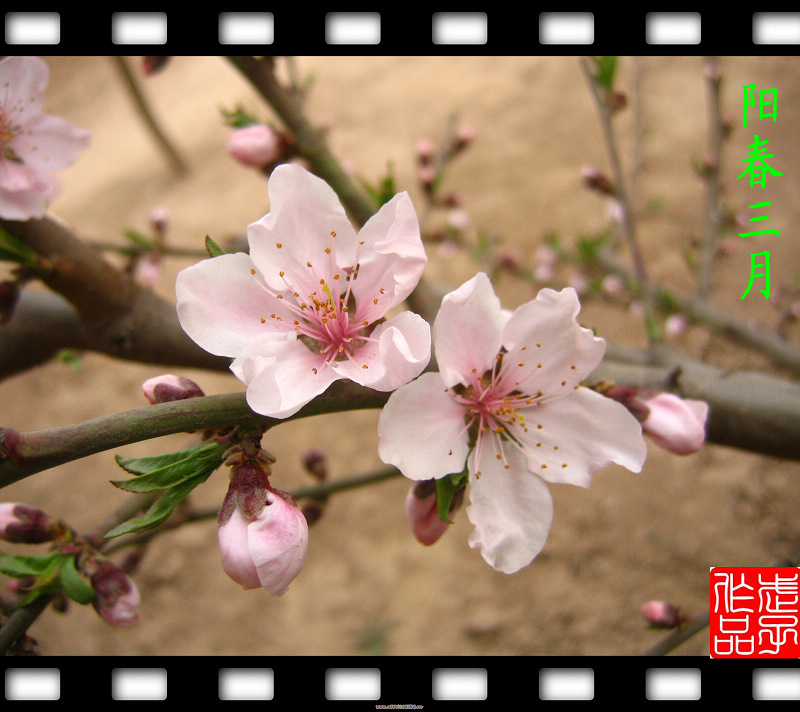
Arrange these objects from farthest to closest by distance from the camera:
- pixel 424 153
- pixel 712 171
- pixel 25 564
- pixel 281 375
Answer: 1. pixel 424 153
2. pixel 712 171
3. pixel 25 564
4. pixel 281 375

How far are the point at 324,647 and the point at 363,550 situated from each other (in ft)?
1.80

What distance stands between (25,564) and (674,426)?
1030 millimetres

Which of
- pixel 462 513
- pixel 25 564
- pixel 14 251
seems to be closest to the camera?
pixel 25 564

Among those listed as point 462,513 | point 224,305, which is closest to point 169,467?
point 224,305

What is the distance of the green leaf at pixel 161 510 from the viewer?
2.31 feet

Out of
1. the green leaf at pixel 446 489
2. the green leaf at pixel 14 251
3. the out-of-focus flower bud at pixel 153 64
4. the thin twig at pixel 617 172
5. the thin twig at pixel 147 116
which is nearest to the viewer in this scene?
the green leaf at pixel 446 489

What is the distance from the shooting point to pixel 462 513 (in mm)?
2807

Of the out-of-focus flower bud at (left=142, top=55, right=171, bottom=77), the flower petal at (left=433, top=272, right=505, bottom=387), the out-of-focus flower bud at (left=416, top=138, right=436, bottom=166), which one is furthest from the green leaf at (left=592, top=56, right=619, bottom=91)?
the out-of-focus flower bud at (left=416, top=138, right=436, bottom=166)

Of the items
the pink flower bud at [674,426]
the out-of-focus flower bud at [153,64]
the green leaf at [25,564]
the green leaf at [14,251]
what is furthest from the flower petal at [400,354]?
the out-of-focus flower bud at [153,64]

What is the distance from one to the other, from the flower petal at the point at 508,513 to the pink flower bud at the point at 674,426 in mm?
258

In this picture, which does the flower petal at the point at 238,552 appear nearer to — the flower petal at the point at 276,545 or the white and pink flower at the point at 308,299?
the flower petal at the point at 276,545

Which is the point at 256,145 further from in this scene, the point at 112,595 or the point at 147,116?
the point at 147,116

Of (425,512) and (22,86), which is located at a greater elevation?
(22,86)

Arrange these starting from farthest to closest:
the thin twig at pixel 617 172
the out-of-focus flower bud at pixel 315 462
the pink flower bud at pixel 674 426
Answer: the out-of-focus flower bud at pixel 315 462, the thin twig at pixel 617 172, the pink flower bud at pixel 674 426
